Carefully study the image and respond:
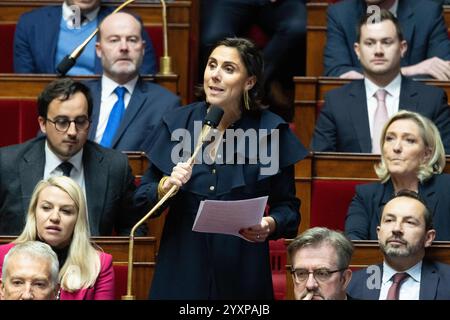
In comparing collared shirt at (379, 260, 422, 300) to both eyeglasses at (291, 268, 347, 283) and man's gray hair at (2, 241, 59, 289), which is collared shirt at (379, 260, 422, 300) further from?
man's gray hair at (2, 241, 59, 289)

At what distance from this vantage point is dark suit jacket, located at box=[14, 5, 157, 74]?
3.93 metres

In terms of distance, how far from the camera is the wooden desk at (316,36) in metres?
4.04

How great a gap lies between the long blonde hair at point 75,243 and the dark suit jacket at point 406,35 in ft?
3.95

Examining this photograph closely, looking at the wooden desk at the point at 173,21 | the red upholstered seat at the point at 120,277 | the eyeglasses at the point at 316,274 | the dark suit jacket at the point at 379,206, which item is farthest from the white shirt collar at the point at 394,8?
the eyeglasses at the point at 316,274

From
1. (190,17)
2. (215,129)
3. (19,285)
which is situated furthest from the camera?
(190,17)

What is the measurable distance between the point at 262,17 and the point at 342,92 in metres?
0.68

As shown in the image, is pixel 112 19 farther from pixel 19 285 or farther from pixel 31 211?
pixel 19 285

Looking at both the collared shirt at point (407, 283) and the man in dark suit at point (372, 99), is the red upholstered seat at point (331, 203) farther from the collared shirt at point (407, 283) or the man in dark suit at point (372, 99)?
the collared shirt at point (407, 283)

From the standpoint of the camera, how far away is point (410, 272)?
2861mm

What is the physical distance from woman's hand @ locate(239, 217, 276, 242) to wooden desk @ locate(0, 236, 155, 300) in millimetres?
342
